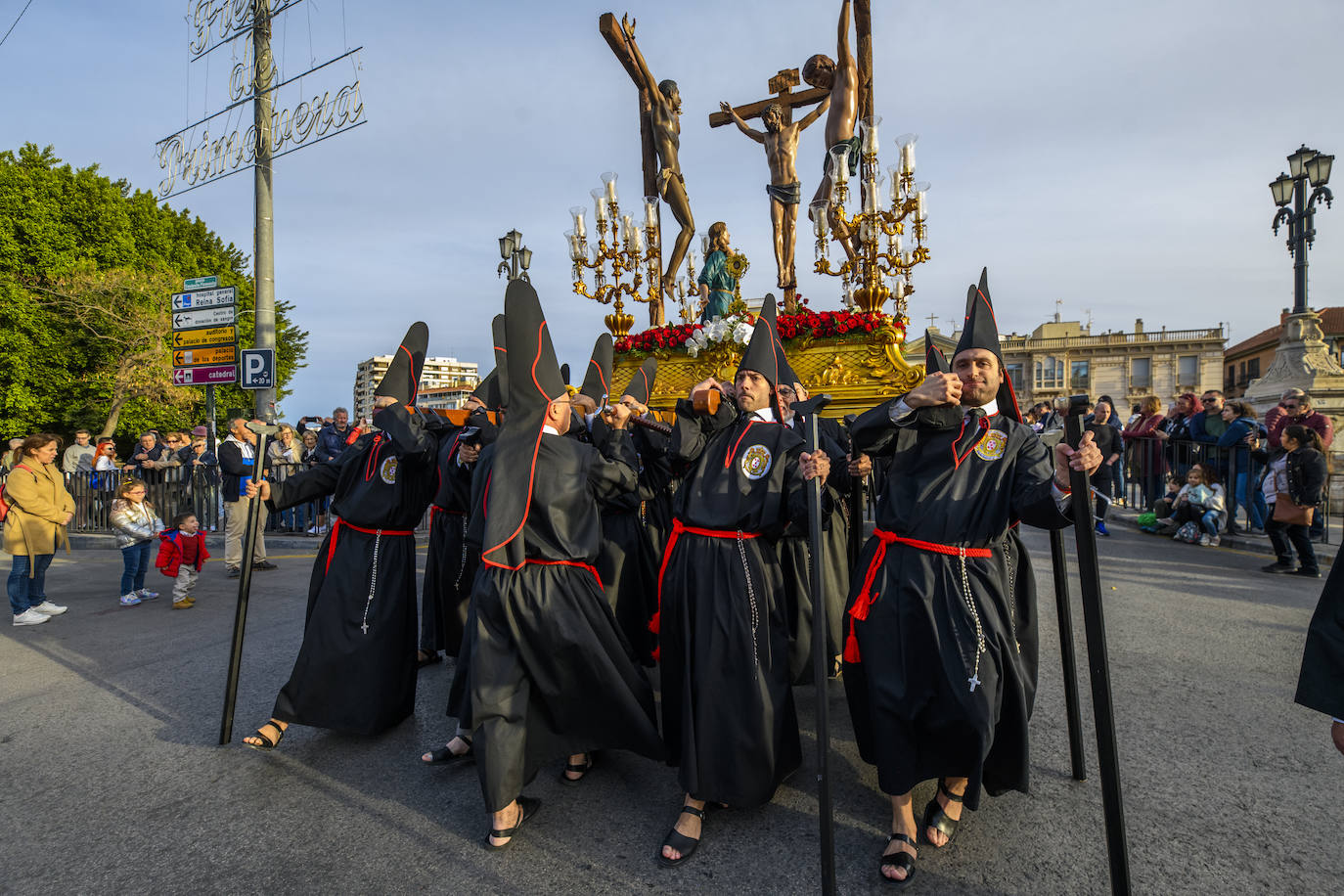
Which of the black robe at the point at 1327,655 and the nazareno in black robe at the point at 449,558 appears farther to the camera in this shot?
the nazareno in black robe at the point at 449,558

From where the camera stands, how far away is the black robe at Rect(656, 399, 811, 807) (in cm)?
292

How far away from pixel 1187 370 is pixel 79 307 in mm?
65493

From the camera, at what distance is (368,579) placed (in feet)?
12.8

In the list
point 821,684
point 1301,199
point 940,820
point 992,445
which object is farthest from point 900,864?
point 1301,199

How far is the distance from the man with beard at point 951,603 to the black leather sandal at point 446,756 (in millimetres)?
2014

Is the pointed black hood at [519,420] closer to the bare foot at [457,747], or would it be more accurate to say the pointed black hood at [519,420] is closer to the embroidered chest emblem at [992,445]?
the bare foot at [457,747]

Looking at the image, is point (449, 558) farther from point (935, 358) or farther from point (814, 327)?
point (814, 327)

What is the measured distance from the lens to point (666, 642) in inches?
126

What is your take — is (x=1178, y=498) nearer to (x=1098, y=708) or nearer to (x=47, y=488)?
(x=1098, y=708)

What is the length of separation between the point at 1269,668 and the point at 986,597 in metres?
3.44

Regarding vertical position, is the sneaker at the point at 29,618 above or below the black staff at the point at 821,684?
below

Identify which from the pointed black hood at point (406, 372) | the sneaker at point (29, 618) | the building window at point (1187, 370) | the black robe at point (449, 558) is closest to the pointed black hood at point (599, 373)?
the black robe at point (449, 558)

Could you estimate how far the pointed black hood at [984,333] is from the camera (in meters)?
2.93

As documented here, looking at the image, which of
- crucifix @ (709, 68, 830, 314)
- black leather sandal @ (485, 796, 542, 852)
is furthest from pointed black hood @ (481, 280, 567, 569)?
crucifix @ (709, 68, 830, 314)
